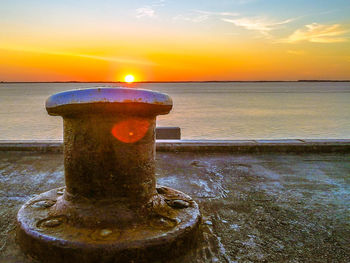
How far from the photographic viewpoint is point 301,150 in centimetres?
414

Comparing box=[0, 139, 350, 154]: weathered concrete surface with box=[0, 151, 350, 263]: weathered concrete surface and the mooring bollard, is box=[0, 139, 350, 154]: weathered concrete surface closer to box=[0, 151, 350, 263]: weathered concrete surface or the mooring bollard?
box=[0, 151, 350, 263]: weathered concrete surface

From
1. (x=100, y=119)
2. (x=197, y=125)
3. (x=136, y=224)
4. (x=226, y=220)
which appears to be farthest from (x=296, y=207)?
(x=197, y=125)

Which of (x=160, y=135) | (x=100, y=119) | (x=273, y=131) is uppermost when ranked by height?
(x=100, y=119)

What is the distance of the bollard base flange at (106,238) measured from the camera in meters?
1.48

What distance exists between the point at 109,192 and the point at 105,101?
0.51 metres

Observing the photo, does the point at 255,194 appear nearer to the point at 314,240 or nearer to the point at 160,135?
the point at 314,240

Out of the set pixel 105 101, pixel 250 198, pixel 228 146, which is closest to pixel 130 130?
pixel 105 101

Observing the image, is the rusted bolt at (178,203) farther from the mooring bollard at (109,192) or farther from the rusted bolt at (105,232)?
the rusted bolt at (105,232)

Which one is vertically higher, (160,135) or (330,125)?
(160,135)

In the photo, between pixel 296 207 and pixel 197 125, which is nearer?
pixel 296 207

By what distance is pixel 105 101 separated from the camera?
163cm

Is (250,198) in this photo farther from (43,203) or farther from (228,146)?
(228,146)

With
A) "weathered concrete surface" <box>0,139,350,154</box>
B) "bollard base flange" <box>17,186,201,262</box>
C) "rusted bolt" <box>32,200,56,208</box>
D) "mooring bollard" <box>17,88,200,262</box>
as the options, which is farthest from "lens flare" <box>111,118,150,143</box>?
"weathered concrete surface" <box>0,139,350,154</box>

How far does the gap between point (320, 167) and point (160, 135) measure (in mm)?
3067
